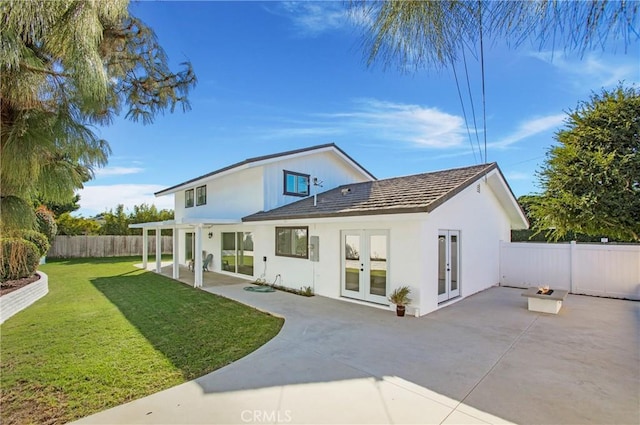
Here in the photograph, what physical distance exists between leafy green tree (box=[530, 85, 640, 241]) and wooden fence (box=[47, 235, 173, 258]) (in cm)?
3011

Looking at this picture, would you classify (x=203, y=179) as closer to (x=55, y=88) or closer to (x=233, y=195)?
(x=233, y=195)

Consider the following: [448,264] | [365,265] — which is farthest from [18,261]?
[448,264]

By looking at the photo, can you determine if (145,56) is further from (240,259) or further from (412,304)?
(240,259)

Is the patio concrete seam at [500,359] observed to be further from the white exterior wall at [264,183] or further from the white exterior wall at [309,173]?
the white exterior wall at [264,183]

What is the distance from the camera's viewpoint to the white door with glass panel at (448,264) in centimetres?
987

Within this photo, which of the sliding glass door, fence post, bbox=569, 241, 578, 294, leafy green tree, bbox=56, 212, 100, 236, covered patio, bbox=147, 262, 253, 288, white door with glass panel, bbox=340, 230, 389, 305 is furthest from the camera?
leafy green tree, bbox=56, 212, 100, 236

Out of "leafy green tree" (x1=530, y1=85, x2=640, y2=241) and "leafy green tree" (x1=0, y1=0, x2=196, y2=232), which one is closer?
"leafy green tree" (x1=0, y1=0, x2=196, y2=232)

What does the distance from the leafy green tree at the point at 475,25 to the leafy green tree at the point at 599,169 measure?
33.1 feet

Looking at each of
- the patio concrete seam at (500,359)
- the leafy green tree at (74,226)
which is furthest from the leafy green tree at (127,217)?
the patio concrete seam at (500,359)

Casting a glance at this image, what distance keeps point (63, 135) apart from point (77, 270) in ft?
61.7

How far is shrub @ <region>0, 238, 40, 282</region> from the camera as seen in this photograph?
35.0 ft

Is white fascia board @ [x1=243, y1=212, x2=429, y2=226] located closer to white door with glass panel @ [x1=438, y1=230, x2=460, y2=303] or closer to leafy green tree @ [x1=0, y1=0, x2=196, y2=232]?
white door with glass panel @ [x1=438, y1=230, x2=460, y2=303]

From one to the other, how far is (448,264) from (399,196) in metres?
2.77

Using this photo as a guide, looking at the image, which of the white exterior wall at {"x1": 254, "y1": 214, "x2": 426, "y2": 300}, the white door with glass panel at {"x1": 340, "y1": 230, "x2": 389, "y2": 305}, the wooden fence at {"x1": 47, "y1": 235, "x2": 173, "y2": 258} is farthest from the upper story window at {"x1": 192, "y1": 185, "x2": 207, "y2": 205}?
the wooden fence at {"x1": 47, "y1": 235, "x2": 173, "y2": 258}
